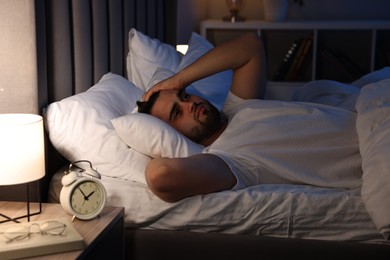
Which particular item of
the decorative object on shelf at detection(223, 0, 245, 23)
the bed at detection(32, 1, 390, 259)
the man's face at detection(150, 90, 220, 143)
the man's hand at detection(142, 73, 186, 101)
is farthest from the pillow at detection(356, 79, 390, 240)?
the decorative object on shelf at detection(223, 0, 245, 23)

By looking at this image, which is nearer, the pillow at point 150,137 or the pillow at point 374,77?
the pillow at point 150,137

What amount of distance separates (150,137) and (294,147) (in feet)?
1.42

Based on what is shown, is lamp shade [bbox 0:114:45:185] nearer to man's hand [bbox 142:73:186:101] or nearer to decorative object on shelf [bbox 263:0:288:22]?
man's hand [bbox 142:73:186:101]

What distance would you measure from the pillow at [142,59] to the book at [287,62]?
1.76 meters

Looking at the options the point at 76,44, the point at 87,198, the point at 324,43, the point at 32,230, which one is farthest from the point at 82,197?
the point at 324,43

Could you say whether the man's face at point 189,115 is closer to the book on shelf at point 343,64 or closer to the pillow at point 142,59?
the pillow at point 142,59

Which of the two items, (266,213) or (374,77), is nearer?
(266,213)

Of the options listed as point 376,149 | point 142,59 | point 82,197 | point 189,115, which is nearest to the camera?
point 82,197

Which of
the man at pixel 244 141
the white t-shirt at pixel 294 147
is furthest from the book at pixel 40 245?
the white t-shirt at pixel 294 147

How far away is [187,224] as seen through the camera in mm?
1585

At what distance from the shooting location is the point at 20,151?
1352mm

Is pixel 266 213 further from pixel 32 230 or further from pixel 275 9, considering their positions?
pixel 275 9

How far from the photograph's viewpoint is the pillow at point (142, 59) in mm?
2496

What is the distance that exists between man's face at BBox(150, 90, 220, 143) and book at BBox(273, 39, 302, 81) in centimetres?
229
